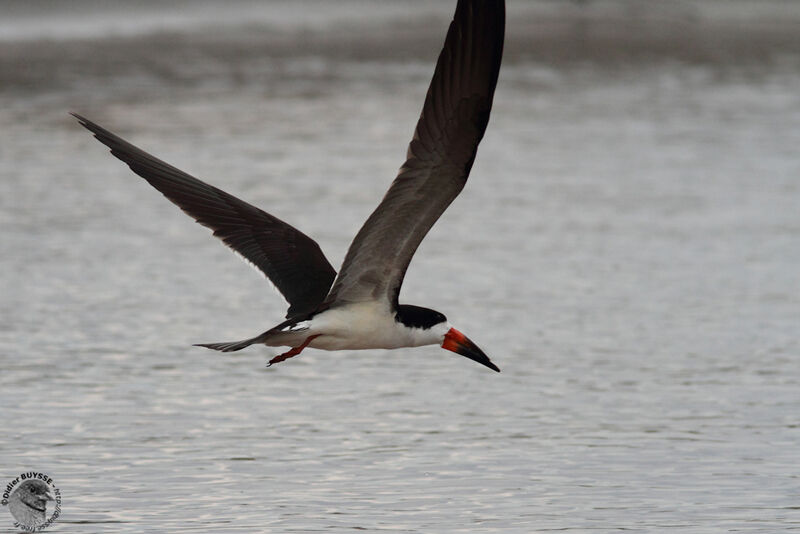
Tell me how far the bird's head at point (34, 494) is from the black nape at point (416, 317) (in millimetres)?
1817

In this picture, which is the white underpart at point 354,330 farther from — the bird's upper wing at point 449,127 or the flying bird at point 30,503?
the flying bird at point 30,503

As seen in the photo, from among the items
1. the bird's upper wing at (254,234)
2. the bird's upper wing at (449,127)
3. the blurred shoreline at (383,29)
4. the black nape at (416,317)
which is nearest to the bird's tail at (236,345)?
the black nape at (416,317)

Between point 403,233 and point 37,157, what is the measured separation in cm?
1240

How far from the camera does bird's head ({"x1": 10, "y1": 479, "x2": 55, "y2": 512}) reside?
7.34 metres

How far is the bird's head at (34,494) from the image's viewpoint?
289 inches

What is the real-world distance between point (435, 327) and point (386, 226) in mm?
978

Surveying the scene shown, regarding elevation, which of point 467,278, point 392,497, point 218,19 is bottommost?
point 392,497

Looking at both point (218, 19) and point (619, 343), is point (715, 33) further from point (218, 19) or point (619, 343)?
point (619, 343)

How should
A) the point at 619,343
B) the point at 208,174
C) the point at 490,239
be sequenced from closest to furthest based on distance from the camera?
1. the point at 619,343
2. the point at 490,239
3. the point at 208,174

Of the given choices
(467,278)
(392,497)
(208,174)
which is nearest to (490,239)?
(467,278)

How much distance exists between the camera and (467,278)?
12.7 m

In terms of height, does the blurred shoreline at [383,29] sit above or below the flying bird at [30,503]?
above

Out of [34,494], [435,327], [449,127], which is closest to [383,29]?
[435,327]

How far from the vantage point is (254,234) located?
345 inches
